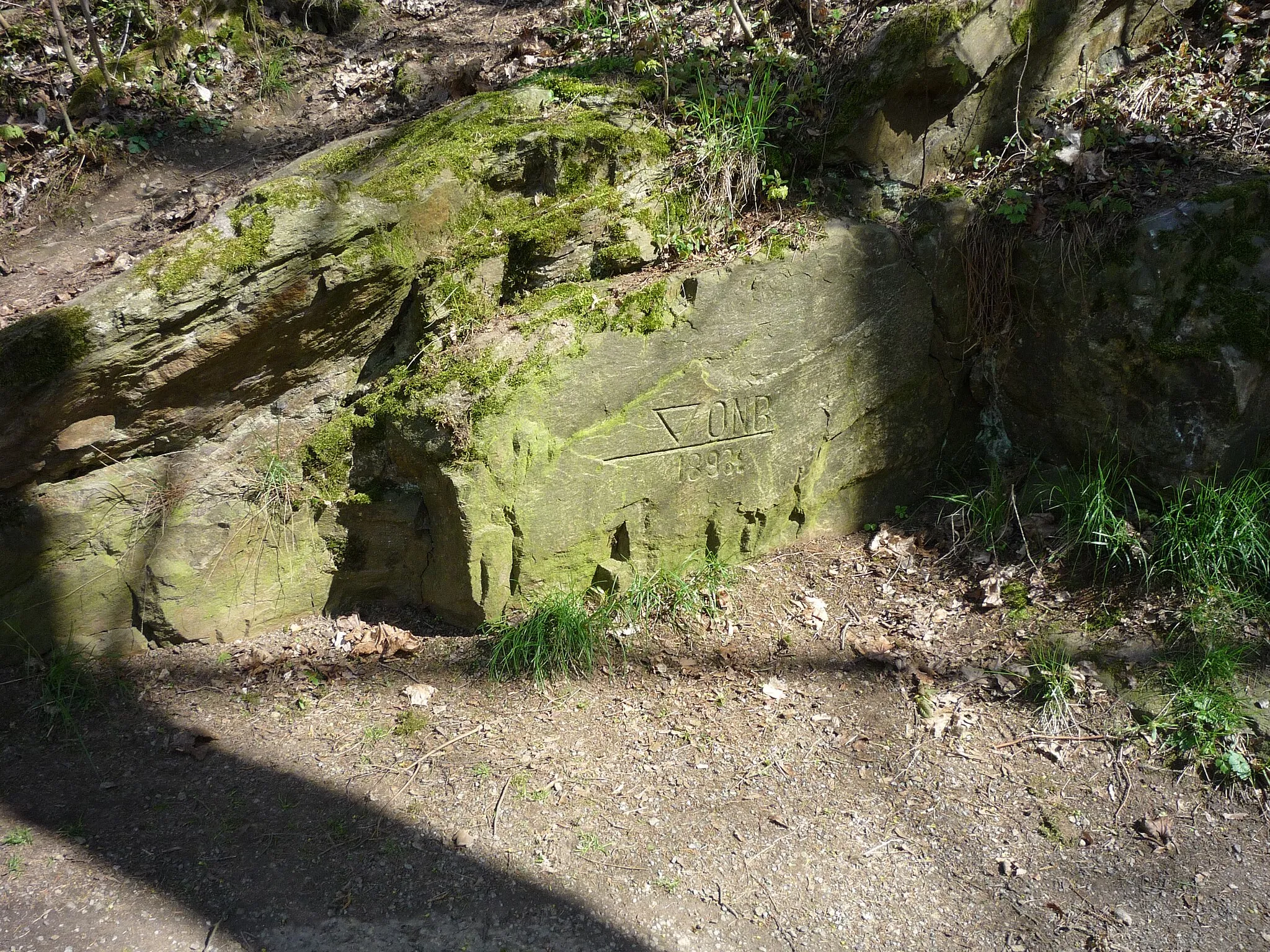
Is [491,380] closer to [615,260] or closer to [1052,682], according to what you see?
[615,260]

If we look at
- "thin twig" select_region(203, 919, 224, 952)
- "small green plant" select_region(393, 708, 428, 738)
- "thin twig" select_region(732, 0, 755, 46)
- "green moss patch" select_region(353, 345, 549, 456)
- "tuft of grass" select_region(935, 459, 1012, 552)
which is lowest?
"thin twig" select_region(203, 919, 224, 952)

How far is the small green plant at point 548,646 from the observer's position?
363 cm

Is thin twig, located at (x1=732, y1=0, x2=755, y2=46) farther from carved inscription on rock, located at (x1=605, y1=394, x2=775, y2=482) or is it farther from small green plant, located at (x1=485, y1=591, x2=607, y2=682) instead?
small green plant, located at (x1=485, y1=591, x2=607, y2=682)

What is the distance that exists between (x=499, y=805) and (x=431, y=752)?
1.30 feet

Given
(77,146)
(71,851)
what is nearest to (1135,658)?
(71,851)

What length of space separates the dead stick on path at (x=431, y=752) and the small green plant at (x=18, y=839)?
1.22m

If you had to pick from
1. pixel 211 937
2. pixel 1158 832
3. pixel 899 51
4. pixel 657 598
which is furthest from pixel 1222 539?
pixel 211 937

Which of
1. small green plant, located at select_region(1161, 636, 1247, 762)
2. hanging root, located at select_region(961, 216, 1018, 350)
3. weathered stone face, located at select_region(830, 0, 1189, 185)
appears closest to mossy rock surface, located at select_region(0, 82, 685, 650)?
weathered stone face, located at select_region(830, 0, 1189, 185)

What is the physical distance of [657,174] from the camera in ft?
13.6

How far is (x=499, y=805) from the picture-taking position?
3119mm

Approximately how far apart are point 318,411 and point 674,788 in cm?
233

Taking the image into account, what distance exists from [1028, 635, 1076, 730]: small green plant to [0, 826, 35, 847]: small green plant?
3.81 metres

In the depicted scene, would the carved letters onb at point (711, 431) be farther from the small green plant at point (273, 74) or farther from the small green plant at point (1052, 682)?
the small green plant at point (273, 74)

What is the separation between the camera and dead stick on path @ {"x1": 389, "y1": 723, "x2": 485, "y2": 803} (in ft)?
10.5
